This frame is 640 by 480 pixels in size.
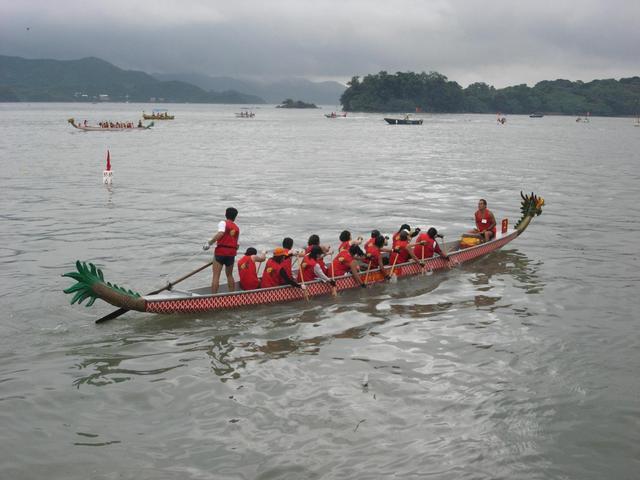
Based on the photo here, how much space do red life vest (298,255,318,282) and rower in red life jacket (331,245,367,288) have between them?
722 mm

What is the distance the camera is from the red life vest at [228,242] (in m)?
16.0

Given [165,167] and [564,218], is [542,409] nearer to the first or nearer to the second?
[564,218]

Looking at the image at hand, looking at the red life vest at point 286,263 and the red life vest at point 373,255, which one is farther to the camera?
the red life vest at point 373,255

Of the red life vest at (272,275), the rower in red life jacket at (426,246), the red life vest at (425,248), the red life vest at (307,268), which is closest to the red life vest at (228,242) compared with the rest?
the red life vest at (272,275)

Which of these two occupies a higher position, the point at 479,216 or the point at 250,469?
the point at 479,216

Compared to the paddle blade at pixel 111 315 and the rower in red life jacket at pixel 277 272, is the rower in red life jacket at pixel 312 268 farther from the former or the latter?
the paddle blade at pixel 111 315

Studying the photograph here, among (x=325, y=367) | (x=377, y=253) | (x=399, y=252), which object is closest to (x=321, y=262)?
(x=377, y=253)

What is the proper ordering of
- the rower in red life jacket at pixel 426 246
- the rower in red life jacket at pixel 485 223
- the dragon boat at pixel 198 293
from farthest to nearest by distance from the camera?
1. the rower in red life jacket at pixel 485 223
2. the rower in red life jacket at pixel 426 246
3. the dragon boat at pixel 198 293

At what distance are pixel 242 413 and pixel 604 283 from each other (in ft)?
43.2

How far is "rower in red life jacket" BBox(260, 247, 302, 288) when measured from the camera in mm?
16422

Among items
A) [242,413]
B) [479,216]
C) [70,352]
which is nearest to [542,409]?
[242,413]

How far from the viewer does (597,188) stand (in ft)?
134

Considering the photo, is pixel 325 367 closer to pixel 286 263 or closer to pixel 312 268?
pixel 286 263

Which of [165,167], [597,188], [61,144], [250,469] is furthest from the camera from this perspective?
[61,144]
